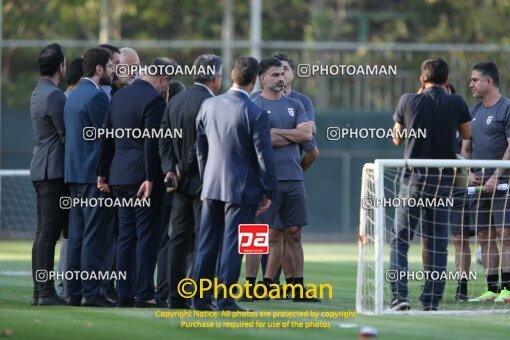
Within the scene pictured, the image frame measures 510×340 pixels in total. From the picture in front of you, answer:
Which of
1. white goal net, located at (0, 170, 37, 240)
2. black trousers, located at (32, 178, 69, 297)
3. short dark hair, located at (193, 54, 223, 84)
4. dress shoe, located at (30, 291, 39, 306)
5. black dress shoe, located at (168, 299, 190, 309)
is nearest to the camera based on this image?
black dress shoe, located at (168, 299, 190, 309)

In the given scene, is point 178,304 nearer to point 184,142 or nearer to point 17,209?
point 184,142

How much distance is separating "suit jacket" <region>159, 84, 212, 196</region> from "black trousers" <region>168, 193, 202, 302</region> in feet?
0.35

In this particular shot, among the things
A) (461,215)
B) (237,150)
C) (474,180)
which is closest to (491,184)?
(474,180)

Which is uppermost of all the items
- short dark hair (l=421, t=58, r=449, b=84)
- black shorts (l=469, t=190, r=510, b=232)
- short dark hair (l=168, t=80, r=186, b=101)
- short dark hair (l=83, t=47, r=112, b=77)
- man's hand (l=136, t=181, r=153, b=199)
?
short dark hair (l=83, t=47, r=112, b=77)

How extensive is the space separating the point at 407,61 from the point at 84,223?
17.8 m

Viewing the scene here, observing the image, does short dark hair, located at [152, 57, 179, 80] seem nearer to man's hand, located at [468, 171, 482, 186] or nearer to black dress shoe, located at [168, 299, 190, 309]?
black dress shoe, located at [168, 299, 190, 309]

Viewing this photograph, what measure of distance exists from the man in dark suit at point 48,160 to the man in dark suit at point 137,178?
1.49ft

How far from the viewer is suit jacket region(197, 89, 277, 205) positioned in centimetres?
1103

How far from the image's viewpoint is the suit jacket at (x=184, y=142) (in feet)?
37.6

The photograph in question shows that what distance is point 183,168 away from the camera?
11453 millimetres

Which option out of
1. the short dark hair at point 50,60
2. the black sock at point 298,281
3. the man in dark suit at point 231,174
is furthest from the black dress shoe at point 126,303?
the short dark hair at point 50,60

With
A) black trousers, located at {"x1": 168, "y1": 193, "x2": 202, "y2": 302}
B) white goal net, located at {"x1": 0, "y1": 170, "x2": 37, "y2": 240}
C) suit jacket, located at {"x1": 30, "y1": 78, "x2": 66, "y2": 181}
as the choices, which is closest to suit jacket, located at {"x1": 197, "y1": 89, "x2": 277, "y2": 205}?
black trousers, located at {"x1": 168, "y1": 193, "x2": 202, "y2": 302}

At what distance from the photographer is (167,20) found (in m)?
37.2

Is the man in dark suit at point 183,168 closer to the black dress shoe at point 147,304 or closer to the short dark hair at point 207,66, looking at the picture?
the short dark hair at point 207,66
